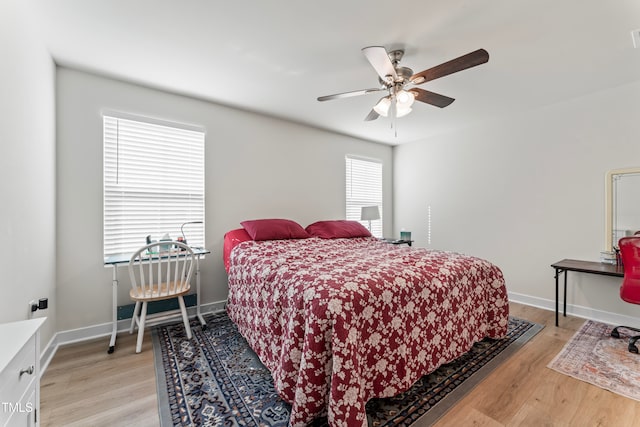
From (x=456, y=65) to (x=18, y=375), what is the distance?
104 inches

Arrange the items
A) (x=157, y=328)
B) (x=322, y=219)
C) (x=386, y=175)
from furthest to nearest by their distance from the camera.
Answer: (x=386, y=175) < (x=322, y=219) < (x=157, y=328)

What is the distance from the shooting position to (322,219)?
164 inches

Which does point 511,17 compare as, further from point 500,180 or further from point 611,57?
point 500,180

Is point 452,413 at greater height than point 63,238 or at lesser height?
lesser

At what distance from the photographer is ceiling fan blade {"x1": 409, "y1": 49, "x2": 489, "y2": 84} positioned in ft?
5.43

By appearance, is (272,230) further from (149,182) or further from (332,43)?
(332,43)

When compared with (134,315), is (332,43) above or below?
above

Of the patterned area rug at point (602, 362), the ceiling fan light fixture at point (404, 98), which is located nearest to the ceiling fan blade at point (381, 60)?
the ceiling fan light fixture at point (404, 98)

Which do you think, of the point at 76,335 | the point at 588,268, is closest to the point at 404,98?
the point at 588,268

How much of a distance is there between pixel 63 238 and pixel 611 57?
16.4ft

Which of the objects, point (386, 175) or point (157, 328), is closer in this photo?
point (157, 328)

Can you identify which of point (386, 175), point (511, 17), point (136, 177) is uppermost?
point (511, 17)

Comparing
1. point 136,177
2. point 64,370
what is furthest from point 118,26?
point 64,370

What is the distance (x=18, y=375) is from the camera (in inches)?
36.2
